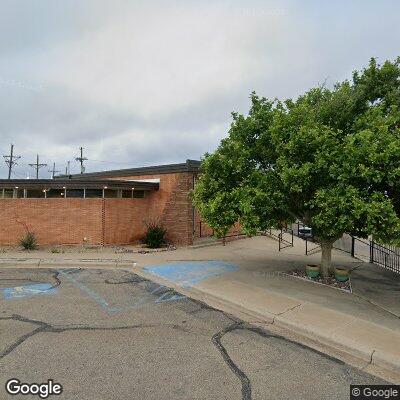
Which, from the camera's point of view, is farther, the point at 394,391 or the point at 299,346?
the point at 299,346

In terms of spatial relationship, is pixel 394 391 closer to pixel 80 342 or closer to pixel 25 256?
pixel 80 342

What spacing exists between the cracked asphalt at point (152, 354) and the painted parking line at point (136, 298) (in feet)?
0.24

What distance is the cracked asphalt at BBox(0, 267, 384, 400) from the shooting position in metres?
4.71

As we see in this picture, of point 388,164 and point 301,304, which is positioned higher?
point 388,164

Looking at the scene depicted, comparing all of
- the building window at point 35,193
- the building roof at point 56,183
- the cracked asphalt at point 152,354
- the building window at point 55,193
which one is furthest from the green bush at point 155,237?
the cracked asphalt at point 152,354

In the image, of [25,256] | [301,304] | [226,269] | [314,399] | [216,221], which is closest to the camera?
[314,399]

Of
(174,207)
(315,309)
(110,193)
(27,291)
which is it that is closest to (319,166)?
(315,309)

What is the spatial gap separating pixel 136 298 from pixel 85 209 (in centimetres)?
916

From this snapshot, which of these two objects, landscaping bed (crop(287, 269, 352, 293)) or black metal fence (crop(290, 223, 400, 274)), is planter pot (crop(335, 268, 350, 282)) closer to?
landscaping bed (crop(287, 269, 352, 293))

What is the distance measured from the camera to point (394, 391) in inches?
191

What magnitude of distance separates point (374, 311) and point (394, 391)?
137 inches

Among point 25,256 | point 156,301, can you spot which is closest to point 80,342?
point 156,301

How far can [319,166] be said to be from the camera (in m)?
8.30

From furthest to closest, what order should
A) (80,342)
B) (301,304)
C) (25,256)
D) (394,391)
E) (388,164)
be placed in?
(25,256)
(301,304)
(388,164)
(80,342)
(394,391)
